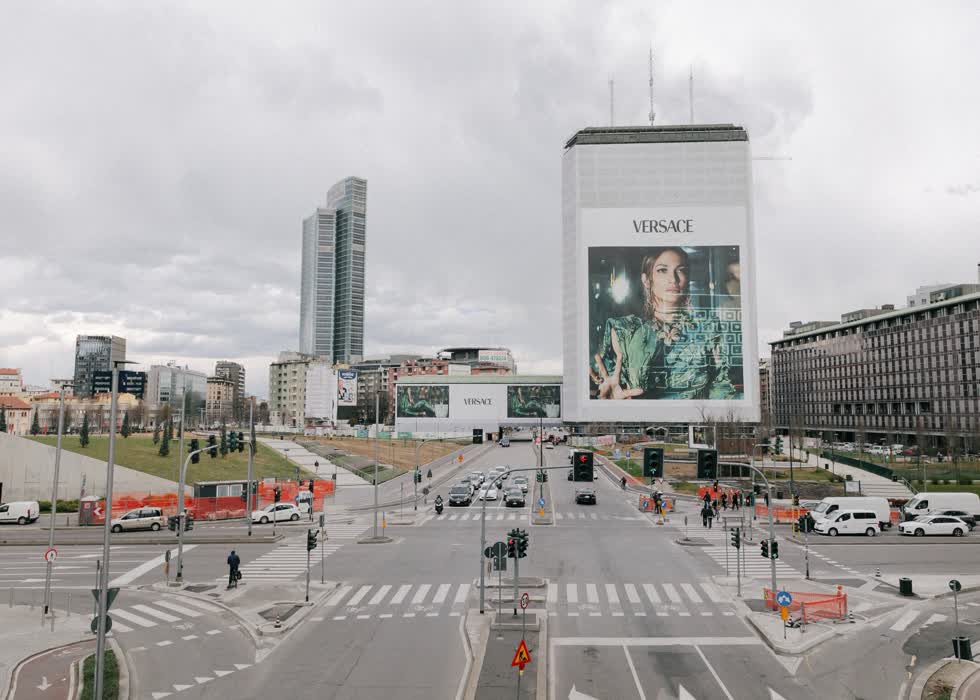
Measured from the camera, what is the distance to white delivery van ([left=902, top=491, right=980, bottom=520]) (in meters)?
48.1

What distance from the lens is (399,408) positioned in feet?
553

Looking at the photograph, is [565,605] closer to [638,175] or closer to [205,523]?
[205,523]

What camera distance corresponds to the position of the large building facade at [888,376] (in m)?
115

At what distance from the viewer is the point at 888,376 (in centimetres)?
13375

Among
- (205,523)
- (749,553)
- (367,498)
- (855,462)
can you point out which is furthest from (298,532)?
(855,462)

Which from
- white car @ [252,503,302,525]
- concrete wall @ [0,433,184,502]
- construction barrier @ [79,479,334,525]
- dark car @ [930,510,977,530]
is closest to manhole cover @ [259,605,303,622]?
white car @ [252,503,302,525]

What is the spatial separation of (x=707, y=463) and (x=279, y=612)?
60.6ft

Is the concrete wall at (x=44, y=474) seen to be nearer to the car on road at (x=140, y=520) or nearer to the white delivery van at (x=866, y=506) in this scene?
the car on road at (x=140, y=520)

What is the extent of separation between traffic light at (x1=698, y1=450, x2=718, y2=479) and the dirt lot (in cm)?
6611

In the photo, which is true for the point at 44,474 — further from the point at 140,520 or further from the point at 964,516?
the point at 964,516

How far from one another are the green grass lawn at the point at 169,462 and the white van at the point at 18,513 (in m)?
14.3

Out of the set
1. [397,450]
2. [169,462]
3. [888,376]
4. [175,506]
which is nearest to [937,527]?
[175,506]

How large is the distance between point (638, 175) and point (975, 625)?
5272 inches

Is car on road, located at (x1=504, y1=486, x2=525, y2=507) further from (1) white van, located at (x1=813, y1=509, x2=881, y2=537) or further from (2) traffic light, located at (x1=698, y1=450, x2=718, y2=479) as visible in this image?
(2) traffic light, located at (x1=698, y1=450, x2=718, y2=479)
